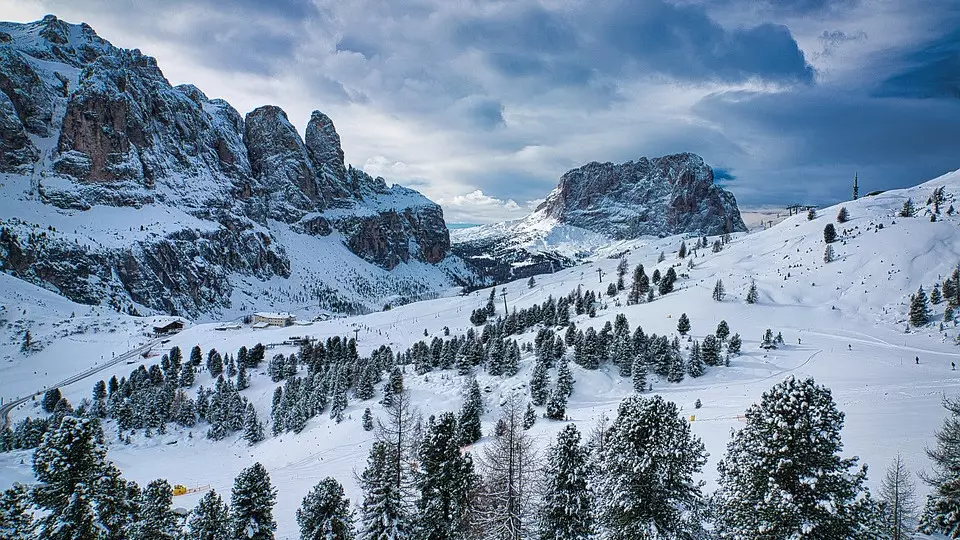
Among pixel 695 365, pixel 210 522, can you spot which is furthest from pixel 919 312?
pixel 210 522

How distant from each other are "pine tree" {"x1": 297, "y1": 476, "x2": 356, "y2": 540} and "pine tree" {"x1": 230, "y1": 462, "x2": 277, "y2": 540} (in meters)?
1.93

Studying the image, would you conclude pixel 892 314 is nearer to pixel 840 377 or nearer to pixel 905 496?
pixel 840 377

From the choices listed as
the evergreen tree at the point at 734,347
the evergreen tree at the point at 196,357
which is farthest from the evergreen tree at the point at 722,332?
the evergreen tree at the point at 196,357

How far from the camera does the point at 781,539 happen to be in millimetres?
13102

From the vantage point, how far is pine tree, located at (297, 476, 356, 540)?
22969 mm

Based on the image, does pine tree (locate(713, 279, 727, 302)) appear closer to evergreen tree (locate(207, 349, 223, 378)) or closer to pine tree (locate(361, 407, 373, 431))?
pine tree (locate(361, 407, 373, 431))

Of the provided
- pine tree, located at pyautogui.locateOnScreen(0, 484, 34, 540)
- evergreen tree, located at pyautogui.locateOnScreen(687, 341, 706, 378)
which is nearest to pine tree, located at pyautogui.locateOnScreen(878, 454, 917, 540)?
pine tree, located at pyautogui.locateOnScreen(0, 484, 34, 540)

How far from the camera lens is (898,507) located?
2123 centimetres

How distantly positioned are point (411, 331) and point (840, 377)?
349ft

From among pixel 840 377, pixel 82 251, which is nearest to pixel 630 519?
pixel 840 377

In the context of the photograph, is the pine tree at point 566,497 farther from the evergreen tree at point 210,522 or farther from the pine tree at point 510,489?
the evergreen tree at point 210,522

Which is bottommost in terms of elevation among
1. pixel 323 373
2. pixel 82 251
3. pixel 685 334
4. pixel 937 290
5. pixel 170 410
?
pixel 170 410

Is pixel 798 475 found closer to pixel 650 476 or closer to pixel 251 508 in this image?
pixel 650 476

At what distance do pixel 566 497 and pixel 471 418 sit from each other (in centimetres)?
2190
